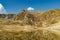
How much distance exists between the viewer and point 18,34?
38625mm

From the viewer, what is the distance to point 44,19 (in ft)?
285

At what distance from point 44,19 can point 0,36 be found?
52990 millimetres

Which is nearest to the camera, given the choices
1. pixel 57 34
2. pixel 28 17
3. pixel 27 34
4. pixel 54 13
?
pixel 27 34

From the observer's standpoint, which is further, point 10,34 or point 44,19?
point 44,19

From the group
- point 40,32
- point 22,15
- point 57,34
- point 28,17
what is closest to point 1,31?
point 40,32

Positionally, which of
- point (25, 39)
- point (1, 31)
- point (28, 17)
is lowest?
point (25, 39)

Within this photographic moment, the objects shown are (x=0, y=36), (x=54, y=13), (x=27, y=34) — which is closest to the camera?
(x=0, y=36)

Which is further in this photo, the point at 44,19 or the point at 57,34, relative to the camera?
the point at 44,19

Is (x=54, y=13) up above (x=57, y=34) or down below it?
above

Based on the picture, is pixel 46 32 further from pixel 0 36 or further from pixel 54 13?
pixel 54 13

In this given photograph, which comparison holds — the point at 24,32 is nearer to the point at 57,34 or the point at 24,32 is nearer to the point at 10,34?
the point at 10,34

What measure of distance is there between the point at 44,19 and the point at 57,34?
4423cm

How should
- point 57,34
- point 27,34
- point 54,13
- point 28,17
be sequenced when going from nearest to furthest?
point 27,34, point 57,34, point 28,17, point 54,13

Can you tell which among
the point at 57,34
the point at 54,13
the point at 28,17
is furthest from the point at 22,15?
the point at 57,34
